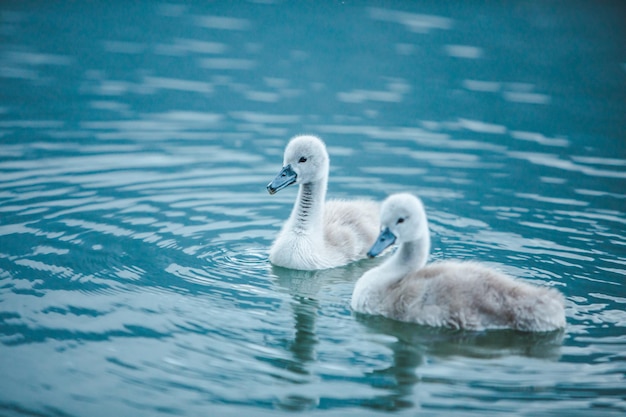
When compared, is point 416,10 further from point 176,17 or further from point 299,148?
point 299,148

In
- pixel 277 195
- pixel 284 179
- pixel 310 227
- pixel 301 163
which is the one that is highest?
pixel 301 163

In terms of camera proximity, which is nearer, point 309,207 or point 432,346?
point 432,346

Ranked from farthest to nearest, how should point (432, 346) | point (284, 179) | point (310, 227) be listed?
1. point (310, 227)
2. point (284, 179)
3. point (432, 346)

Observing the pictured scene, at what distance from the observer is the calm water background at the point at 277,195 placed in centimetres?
739

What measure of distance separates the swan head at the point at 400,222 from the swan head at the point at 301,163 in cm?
166

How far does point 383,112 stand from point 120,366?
942 centimetres

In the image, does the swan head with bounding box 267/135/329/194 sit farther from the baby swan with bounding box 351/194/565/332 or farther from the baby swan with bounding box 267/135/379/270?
the baby swan with bounding box 351/194/565/332

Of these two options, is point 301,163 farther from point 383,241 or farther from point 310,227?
point 383,241

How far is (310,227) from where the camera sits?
10141 mm

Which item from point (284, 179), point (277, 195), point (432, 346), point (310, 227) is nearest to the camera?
point (432, 346)

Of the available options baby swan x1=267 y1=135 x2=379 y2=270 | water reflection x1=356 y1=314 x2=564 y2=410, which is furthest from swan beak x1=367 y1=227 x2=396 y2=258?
baby swan x1=267 y1=135 x2=379 y2=270

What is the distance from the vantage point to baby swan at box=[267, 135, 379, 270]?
32.7ft

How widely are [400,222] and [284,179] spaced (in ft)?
6.10

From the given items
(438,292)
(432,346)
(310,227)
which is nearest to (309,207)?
(310,227)
